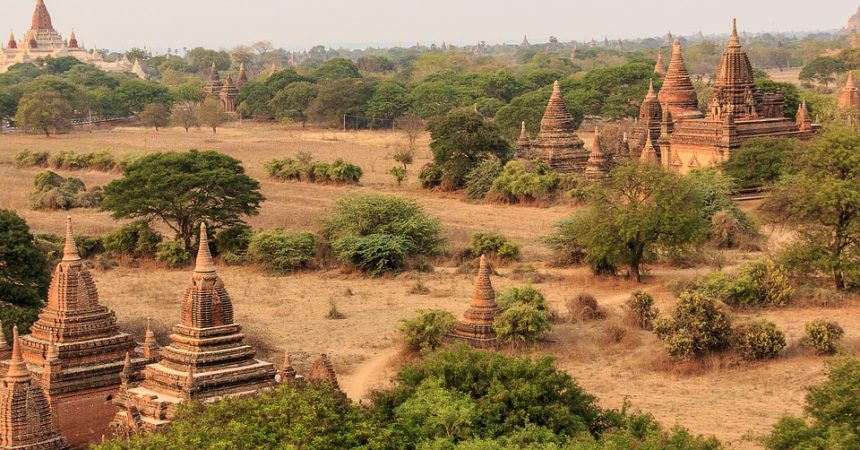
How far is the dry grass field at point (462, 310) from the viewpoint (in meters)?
24.4

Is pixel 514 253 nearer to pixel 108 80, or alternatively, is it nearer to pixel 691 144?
pixel 691 144

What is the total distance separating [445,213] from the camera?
4800 cm

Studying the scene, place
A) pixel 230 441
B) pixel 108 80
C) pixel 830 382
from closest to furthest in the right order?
pixel 230 441, pixel 830 382, pixel 108 80

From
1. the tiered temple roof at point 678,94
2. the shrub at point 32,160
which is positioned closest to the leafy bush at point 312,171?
the shrub at point 32,160

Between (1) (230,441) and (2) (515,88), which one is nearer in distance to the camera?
(1) (230,441)

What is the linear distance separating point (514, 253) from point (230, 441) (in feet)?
72.0

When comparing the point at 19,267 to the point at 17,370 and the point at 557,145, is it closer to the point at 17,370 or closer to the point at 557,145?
the point at 17,370

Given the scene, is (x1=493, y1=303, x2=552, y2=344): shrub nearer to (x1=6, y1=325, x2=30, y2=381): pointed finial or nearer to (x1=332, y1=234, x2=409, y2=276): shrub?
(x1=332, y1=234, x2=409, y2=276): shrub

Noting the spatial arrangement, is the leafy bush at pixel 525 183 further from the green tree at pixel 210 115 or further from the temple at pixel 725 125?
the green tree at pixel 210 115

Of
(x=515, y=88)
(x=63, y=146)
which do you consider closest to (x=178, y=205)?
(x=63, y=146)

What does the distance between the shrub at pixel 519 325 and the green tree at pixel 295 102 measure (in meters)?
61.6

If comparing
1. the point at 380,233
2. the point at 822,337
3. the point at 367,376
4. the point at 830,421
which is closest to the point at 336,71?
the point at 380,233

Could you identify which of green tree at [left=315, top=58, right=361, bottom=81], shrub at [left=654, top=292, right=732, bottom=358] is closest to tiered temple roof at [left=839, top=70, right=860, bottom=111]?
shrub at [left=654, top=292, right=732, bottom=358]

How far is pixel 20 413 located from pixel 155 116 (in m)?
71.1
